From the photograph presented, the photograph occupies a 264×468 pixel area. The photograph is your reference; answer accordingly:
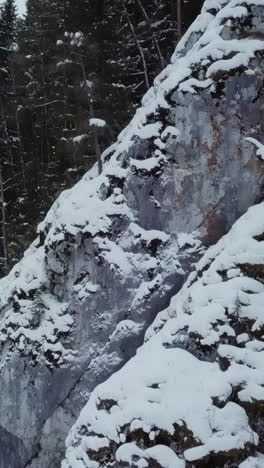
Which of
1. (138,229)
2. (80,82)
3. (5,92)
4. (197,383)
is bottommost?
(197,383)

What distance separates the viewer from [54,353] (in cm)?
985

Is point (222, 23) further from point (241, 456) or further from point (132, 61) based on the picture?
point (132, 61)

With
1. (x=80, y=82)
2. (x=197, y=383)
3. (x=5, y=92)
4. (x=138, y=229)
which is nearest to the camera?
(x=197, y=383)

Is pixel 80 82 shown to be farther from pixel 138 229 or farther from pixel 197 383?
pixel 197 383

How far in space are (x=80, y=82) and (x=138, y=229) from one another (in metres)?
9.83

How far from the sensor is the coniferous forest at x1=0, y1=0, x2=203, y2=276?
17.0m

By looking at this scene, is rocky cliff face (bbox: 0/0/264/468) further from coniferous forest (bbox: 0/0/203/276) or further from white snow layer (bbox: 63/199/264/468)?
coniferous forest (bbox: 0/0/203/276)

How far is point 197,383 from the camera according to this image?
18.0 ft

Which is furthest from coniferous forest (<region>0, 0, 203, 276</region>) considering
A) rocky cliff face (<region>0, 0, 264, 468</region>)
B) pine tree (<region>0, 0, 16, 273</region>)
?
rocky cliff face (<region>0, 0, 264, 468</region>)

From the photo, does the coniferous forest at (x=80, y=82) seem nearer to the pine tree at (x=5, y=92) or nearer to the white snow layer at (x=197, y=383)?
the pine tree at (x=5, y=92)

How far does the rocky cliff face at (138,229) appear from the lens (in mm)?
8878

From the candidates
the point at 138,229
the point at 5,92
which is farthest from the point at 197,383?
the point at 5,92

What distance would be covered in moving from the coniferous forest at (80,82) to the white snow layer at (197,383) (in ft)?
34.2

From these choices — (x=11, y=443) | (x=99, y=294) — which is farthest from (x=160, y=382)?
(x=11, y=443)
